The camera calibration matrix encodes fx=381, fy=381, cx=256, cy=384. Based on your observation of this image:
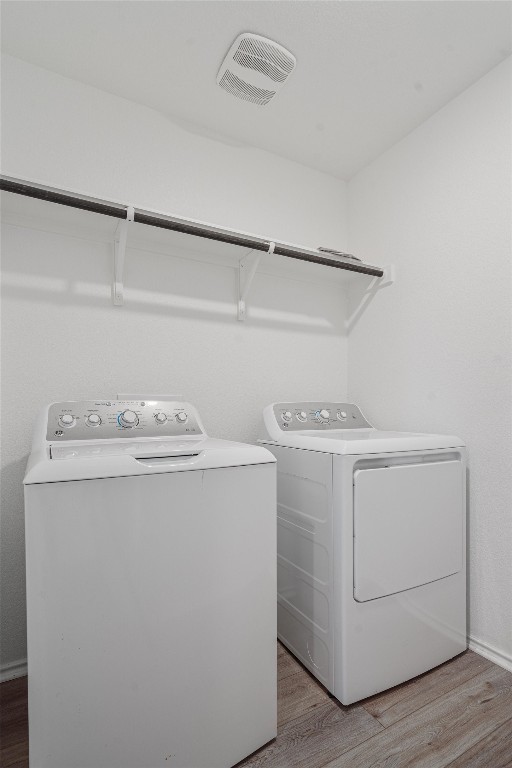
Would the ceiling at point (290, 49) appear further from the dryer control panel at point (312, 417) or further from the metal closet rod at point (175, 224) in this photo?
the dryer control panel at point (312, 417)

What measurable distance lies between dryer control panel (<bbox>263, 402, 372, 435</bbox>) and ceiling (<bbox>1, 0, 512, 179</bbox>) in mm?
1472

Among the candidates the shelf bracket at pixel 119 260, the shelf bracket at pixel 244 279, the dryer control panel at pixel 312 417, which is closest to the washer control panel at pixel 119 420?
the dryer control panel at pixel 312 417

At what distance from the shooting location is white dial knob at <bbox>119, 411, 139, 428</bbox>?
145cm

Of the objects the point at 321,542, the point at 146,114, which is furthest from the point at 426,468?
the point at 146,114

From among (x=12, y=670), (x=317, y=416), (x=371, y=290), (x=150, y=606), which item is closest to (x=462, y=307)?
(x=371, y=290)

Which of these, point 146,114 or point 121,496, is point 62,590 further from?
point 146,114

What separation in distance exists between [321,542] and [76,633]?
33.4 inches

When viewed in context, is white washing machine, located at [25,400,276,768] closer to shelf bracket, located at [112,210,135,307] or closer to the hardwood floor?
the hardwood floor

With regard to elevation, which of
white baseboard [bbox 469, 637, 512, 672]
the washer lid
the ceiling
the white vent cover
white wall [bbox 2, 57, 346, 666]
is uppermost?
the ceiling

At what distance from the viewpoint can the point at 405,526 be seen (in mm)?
1420

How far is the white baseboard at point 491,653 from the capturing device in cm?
151

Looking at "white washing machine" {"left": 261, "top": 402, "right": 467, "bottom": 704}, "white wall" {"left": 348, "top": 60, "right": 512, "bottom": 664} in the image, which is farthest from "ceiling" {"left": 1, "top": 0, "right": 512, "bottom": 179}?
"white washing machine" {"left": 261, "top": 402, "right": 467, "bottom": 704}

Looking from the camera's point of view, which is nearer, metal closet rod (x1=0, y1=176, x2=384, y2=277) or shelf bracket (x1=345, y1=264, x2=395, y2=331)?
metal closet rod (x1=0, y1=176, x2=384, y2=277)

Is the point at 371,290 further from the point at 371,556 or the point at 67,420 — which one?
the point at 67,420
